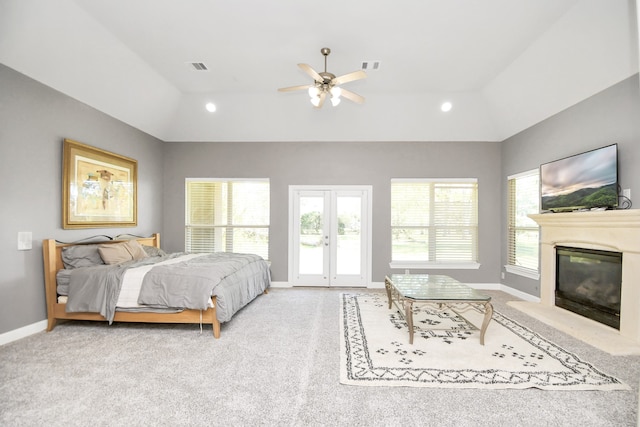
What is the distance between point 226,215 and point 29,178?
302 centimetres

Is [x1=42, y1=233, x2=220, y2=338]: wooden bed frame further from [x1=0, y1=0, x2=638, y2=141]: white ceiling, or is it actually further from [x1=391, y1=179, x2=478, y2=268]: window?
[x1=391, y1=179, x2=478, y2=268]: window

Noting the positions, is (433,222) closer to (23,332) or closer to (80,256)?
(80,256)

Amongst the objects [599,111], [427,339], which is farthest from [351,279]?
[599,111]

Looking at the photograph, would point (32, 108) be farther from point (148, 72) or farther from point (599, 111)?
point (599, 111)

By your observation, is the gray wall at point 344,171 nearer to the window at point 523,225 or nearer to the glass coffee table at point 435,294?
the window at point 523,225

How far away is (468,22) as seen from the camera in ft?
→ 10.7

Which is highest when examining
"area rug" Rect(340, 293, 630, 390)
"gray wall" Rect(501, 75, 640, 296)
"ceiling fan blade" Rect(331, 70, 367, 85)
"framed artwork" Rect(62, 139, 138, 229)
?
"ceiling fan blade" Rect(331, 70, 367, 85)

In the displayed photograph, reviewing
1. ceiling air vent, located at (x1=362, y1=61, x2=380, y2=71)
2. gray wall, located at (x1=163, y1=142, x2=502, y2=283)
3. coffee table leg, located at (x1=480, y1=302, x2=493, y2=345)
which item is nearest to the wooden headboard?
gray wall, located at (x1=163, y1=142, x2=502, y2=283)

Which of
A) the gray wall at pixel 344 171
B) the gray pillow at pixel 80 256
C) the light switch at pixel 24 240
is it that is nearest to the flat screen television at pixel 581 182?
the gray wall at pixel 344 171

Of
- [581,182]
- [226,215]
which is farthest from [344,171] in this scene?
[581,182]

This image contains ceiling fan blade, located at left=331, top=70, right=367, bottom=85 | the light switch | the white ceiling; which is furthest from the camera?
the light switch

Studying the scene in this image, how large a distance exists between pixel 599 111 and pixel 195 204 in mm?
6309

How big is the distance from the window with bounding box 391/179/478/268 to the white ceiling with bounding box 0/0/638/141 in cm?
105

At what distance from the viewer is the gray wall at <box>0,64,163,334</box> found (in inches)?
123
